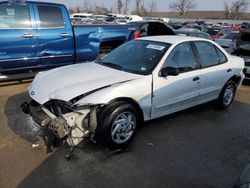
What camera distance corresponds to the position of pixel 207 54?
546cm

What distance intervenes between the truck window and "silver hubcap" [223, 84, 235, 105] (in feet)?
15.0

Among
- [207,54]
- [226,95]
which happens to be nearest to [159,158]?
[207,54]

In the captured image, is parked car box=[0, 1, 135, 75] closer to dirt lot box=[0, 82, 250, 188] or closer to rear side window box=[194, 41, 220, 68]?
dirt lot box=[0, 82, 250, 188]

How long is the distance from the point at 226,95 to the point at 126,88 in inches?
117

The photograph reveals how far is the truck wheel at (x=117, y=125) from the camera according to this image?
3.78 m

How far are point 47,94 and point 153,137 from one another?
5.93 feet

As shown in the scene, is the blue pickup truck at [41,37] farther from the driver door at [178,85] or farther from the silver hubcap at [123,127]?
the silver hubcap at [123,127]

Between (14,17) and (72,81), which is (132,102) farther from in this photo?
(14,17)

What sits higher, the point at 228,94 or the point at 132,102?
the point at 132,102

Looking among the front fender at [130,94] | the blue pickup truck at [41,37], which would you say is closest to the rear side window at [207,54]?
the front fender at [130,94]

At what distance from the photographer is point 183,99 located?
16.2ft

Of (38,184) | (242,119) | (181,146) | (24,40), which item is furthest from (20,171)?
(242,119)

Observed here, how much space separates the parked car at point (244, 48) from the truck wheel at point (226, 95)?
266 centimetres

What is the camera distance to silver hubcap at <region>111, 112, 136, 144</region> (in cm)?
396
